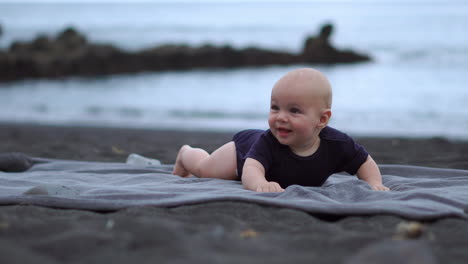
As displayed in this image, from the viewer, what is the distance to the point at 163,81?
1795cm

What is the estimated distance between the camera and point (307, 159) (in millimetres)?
3045

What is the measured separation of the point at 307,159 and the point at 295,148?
0.33 feet

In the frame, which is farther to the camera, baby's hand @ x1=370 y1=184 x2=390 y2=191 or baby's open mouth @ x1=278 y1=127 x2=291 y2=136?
baby's hand @ x1=370 y1=184 x2=390 y2=191

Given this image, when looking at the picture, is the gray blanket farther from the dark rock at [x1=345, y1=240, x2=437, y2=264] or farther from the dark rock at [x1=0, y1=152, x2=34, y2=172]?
the dark rock at [x1=345, y1=240, x2=437, y2=264]

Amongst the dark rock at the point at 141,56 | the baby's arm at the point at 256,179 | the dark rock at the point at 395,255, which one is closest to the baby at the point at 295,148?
the baby's arm at the point at 256,179

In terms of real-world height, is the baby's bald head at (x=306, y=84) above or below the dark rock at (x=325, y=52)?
below

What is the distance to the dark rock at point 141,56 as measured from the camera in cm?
1975

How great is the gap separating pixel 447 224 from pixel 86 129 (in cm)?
711

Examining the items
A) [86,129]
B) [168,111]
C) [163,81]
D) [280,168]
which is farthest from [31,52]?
[280,168]

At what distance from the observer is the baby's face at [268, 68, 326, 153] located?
110 inches

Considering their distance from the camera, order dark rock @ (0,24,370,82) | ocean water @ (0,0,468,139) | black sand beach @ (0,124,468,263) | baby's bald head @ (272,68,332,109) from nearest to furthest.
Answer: black sand beach @ (0,124,468,263) < baby's bald head @ (272,68,332,109) < ocean water @ (0,0,468,139) < dark rock @ (0,24,370,82)

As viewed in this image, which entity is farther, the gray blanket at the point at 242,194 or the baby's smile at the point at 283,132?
the baby's smile at the point at 283,132

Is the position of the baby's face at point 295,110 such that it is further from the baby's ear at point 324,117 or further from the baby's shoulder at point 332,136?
the baby's shoulder at point 332,136

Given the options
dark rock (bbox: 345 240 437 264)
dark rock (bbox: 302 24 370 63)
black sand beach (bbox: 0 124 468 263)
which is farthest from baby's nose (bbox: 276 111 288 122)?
dark rock (bbox: 302 24 370 63)
